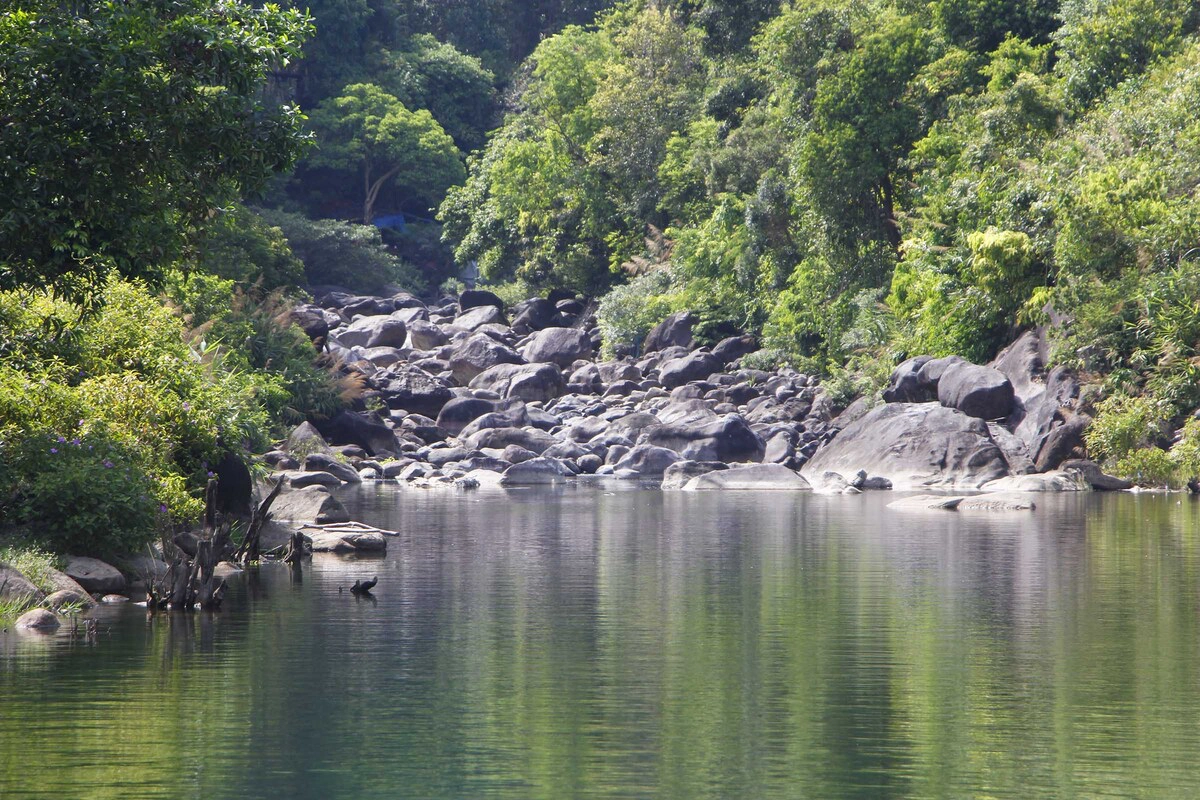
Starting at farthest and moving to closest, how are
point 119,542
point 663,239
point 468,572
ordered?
point 663,239 < point 468,572 < point 119,542

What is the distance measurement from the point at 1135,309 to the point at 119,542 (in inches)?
935

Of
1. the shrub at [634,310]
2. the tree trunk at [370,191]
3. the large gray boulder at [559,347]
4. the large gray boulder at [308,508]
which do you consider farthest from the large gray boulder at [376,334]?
the large gray boulder at [308,508]

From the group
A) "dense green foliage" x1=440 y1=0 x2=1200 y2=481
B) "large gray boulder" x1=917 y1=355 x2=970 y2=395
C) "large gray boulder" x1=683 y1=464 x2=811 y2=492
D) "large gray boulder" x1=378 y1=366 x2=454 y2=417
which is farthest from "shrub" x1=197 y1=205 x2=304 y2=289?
"large gray boulder" x1=917 y1=355 x2=970 y2=395

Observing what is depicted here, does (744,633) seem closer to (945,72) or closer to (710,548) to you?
(710,548)

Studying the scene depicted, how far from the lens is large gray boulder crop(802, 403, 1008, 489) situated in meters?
33.2

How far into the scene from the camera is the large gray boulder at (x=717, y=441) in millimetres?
38625

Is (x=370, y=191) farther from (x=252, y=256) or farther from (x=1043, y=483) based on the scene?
(x=1043, y=483)

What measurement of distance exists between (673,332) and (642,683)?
4023 centimetres

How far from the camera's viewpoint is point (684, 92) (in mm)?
56594

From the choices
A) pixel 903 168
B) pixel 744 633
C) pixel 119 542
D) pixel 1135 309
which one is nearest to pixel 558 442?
pixel 903 168

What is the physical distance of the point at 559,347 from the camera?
2127 inches

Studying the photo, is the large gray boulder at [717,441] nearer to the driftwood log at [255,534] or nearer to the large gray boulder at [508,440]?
the large gray boulder at [508,440]

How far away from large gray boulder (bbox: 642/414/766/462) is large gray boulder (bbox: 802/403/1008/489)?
2.51 metres

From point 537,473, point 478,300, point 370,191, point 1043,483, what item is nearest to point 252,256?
point 537,473
